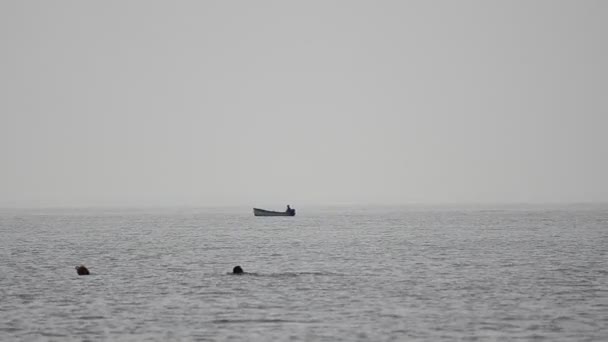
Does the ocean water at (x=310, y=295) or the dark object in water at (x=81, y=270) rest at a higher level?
the dark object in water at (x=81, y=270)

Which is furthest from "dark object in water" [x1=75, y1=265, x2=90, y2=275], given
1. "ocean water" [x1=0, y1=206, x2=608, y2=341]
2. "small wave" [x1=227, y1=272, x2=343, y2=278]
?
"small wave" [x1=227, y1=272, x2=343, y2=278]

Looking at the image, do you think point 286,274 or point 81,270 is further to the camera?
point 286,274

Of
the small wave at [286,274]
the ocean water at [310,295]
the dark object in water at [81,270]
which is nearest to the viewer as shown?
the ocean water at [310,295]

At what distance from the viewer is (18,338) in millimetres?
37625

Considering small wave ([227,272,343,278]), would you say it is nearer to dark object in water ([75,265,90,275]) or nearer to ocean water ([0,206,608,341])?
ocean water ([0,206,608,341])

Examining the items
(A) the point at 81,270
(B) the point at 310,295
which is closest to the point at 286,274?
(A) the point at 81,270

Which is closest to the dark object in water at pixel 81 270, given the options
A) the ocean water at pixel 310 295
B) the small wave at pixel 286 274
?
the ocean water at pixel 310 295

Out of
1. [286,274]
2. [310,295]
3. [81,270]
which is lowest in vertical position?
[310,295]

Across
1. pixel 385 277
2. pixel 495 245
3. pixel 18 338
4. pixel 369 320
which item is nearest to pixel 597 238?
pixel 495 245

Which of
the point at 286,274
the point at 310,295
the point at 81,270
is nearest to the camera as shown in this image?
the point at 310,295

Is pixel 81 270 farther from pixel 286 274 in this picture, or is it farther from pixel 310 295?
pixel 310 295

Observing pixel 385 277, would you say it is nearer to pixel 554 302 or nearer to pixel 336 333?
pixel 554 302

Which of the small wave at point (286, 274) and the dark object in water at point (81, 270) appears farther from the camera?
the dark object in water at point (81, 270)

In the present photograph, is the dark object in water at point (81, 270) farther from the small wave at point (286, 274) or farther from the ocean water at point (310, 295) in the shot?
the small wave at point (286, 274)
